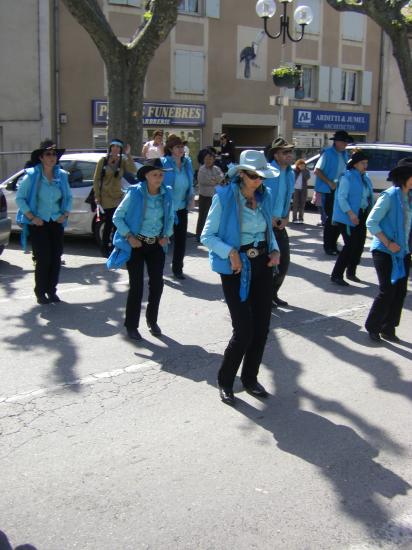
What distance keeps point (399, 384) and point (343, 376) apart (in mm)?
449

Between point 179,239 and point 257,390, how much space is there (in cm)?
422

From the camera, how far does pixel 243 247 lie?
4.83 metres

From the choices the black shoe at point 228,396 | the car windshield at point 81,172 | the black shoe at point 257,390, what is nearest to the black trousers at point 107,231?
the car windshield at point 81,172

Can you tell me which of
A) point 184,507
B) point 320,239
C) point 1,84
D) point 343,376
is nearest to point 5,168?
point 1,84

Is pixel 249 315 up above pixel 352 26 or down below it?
below

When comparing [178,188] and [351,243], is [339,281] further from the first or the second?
[178,188]

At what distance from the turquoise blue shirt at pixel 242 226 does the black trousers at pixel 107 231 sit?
5.32 m

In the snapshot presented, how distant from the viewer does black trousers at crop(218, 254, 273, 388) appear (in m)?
4.81

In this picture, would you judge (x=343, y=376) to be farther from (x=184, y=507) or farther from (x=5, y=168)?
(x=5, y=168)

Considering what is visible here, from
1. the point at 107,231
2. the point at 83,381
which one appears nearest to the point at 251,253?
the point at 83,381

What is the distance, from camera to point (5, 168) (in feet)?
70.5

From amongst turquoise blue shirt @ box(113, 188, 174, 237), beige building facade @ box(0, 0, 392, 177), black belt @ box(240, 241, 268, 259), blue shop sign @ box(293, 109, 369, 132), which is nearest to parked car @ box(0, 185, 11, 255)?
turquoise blue shirt @ box(113, 188, 174, 237)

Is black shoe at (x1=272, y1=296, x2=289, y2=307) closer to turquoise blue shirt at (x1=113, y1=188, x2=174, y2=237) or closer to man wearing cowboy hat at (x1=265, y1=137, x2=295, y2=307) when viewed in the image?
man wearing cowboy hat at (x1=265, y1=137, x2=295, y2=307)

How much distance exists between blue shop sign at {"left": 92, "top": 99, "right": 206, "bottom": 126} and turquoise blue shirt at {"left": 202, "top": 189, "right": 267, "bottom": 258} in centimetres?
1889
